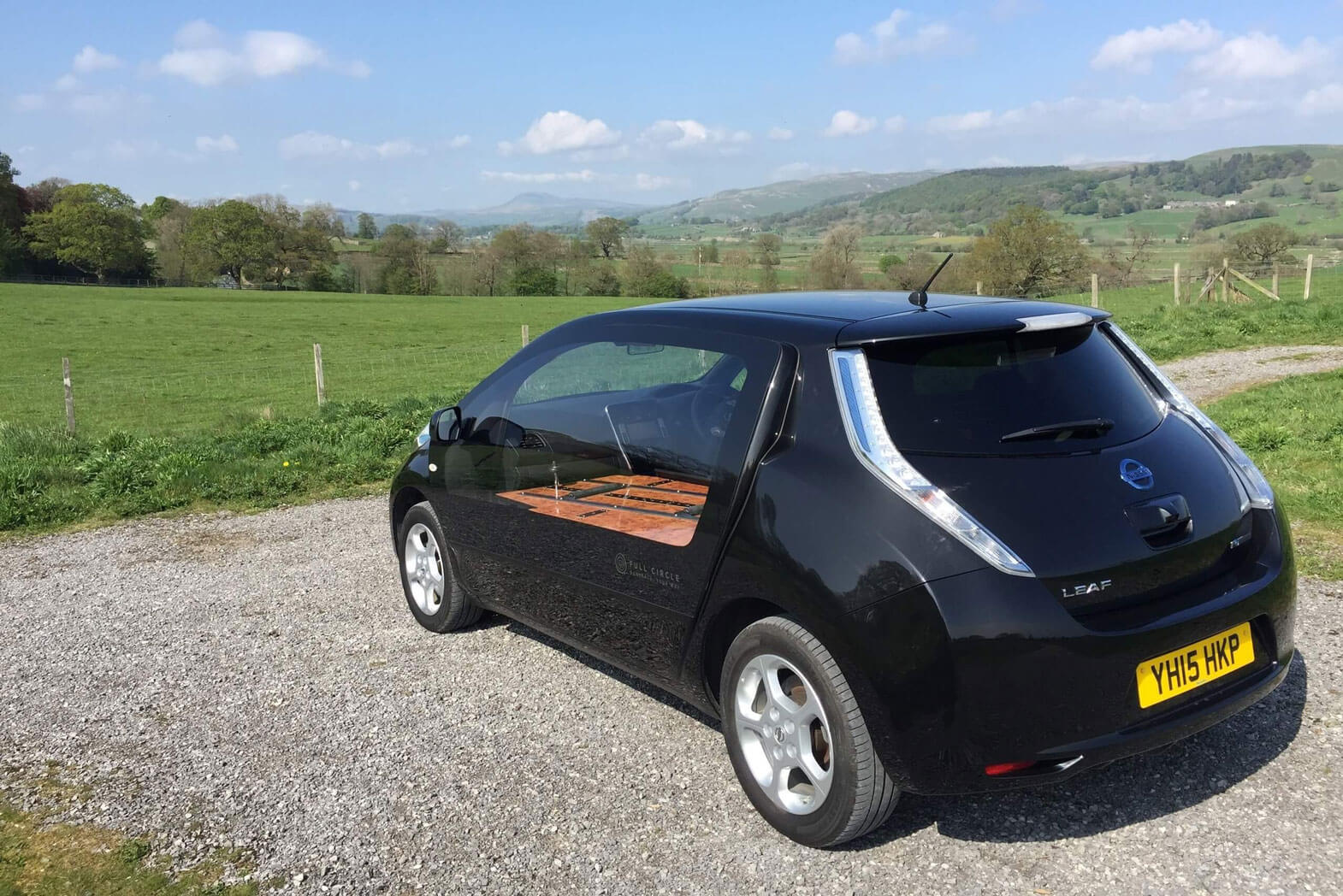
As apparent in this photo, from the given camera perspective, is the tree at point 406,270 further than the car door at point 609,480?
Yes

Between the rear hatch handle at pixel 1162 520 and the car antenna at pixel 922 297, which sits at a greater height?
the car antenna at pixel 922 297

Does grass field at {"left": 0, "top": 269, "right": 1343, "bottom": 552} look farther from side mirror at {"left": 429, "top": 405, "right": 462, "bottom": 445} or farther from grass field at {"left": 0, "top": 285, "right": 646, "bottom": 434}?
side mirror at {"left": 429, "top": 405, "right": 462, "bottom": 445}

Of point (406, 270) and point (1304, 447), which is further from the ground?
point (406, 270)

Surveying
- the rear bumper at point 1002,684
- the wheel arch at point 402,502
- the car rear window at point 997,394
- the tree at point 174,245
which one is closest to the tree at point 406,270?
the tree at point 174,245

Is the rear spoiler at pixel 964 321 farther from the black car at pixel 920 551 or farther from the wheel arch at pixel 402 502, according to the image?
the wheel arch at pixel 402 502

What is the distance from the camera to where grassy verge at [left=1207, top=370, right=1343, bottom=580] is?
238 inches

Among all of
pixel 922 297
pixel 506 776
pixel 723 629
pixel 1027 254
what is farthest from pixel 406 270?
pixel 723 629

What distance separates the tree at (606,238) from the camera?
69.2m

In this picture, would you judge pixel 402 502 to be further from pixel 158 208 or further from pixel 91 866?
pixel 158 208

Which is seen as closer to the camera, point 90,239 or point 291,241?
point 90,239

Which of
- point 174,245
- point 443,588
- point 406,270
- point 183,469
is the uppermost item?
point 174,245

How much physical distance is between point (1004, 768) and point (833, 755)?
47 centimetres

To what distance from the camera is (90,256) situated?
78.2 metres

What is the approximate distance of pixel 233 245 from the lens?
78.5 metres
